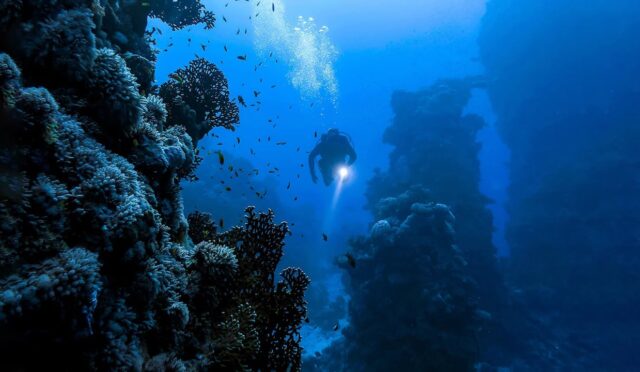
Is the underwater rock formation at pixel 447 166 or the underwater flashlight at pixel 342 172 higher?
the underwater rock formation at pixel 447 166

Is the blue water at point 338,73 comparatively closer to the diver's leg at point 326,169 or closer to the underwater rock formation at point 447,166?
the underwater rock formation at point 447,166

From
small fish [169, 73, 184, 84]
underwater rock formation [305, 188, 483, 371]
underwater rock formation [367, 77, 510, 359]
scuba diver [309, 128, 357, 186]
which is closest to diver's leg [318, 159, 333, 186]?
scuba diver [309, 128, 357, 186]

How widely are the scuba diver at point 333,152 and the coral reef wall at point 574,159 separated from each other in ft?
52.2

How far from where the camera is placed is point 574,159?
2603cm

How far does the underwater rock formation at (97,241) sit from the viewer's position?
1980 millimetres

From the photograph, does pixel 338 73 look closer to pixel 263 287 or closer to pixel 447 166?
pixel 447 166

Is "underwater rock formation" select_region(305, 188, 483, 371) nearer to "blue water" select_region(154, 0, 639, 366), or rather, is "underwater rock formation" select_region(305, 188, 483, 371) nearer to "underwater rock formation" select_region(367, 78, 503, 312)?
"underwater rock formation" select_region(367, 78, 503, 312)

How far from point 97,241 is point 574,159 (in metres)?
32.2

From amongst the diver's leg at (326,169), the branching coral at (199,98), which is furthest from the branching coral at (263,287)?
the diver's leg at (326,169)

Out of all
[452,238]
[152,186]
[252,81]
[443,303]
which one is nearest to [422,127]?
[452,238]

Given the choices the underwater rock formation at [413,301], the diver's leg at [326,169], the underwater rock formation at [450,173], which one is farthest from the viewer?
the underwater rock formation at [450,173]

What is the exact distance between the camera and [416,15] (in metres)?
75.8

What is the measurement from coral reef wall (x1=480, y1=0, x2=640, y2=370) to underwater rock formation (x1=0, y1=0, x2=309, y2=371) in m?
22.7

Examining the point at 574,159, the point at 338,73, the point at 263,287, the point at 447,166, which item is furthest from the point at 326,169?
the point at 338,73
